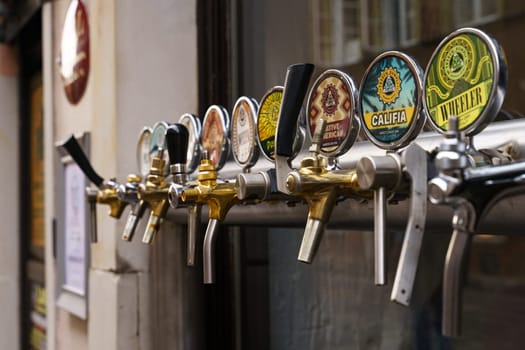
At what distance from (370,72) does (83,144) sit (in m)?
1.09

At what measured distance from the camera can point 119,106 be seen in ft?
5.26

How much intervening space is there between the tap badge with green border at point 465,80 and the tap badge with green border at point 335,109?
14 cm

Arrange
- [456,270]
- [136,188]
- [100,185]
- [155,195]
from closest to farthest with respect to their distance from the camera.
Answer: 1. [456,270]
2. [155,195]
3. [136,188]
4. [100,185]

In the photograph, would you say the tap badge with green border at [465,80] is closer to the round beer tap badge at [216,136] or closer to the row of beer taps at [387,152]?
the row of beer taps at [387,152]

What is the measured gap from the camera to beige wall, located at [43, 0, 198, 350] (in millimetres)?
1587

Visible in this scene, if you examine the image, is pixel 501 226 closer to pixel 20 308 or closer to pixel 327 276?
pixel 327 276

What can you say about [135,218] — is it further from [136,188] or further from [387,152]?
[387,152]

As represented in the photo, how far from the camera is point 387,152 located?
2.60 feet

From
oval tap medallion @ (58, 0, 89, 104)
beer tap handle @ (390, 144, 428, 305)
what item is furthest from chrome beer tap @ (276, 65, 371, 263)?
oval tap medallion @ (58, 0, 89, 104)

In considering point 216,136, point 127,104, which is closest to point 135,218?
point 216,136

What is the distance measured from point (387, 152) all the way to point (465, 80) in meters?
0.13

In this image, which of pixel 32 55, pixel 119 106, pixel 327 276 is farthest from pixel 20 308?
pixel 327 276

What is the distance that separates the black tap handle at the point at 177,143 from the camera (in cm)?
106

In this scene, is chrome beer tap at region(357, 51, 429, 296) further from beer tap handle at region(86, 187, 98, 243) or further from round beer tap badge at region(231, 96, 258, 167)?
beer tap handle at region(86, 187, 98, 243)
